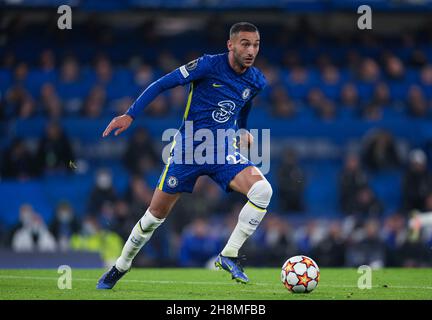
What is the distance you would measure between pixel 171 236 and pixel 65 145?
2.66m

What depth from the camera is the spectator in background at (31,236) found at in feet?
53.6

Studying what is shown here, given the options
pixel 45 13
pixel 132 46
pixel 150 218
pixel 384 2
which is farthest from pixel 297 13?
pixel 150 218

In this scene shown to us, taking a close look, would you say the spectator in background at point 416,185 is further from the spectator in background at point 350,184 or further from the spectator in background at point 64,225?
the spectator in background at point 64,225

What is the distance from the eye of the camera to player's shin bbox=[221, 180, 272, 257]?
9.27m

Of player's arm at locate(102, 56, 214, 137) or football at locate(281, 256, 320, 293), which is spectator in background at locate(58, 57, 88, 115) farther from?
football at locate(281, 256, 320, 293)

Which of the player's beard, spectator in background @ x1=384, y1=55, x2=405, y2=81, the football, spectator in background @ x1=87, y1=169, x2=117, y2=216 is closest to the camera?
the football

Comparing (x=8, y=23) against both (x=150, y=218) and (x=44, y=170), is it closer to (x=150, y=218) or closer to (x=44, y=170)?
(x=44, y=170)

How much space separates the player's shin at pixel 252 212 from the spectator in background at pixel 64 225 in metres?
7.79

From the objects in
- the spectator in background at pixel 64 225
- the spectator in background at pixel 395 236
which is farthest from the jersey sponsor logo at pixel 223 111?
the spectator in background at pixel 64 225

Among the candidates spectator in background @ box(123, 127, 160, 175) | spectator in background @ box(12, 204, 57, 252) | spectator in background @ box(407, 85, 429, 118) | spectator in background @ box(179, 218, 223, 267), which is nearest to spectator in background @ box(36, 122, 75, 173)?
spectator in background @ box(123, 127, 160, 175)

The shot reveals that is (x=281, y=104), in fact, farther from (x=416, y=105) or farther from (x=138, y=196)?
(x=138, y=196)

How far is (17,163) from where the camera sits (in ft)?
59.6

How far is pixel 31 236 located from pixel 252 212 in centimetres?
800

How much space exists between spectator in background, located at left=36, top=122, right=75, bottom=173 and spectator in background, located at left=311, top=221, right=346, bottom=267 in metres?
4.82
